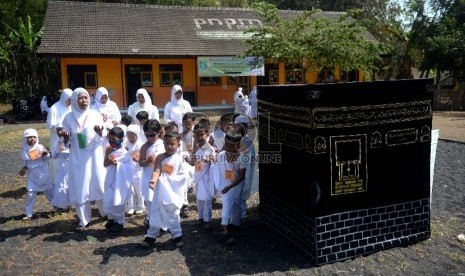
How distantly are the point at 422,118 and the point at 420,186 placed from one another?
799 millimetres

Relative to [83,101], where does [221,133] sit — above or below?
below

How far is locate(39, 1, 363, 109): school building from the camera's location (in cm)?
2059

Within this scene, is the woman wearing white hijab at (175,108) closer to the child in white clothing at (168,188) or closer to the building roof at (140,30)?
the child in white clothing at (168,188)

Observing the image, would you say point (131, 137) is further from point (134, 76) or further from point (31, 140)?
point (134, 76)

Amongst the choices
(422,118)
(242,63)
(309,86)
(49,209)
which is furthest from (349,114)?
(242,63)

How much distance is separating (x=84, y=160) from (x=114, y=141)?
492mm

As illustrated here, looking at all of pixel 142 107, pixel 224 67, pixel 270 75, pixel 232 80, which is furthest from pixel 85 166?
pixel 270 75

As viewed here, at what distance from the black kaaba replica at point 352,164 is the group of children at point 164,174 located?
673 millimetres

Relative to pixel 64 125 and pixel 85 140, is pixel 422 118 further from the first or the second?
pixel 64 125

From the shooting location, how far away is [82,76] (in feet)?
68.3

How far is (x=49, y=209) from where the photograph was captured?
6.53 metres

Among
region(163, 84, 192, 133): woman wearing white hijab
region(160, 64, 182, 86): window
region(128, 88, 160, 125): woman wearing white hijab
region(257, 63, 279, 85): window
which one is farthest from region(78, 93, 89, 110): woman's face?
region(257, 63, 279, 85): window

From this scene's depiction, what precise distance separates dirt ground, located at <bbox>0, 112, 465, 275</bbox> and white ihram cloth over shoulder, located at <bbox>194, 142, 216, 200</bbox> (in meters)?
0.50

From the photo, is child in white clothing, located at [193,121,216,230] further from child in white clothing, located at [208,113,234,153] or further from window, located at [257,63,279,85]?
window, located at [257,63,279,85]
